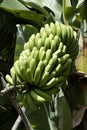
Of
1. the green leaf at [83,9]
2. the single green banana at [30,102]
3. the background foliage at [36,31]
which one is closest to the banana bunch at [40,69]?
the single green banana at [30,102]

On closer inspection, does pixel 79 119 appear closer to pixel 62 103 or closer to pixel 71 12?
pixel 62 103

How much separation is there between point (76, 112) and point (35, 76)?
35 cm

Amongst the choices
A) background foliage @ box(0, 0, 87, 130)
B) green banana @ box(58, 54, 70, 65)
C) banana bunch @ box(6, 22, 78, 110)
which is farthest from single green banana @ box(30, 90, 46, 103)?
background foliage @ box(0, 0, 87, 130)

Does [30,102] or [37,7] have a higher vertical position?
[37,7]

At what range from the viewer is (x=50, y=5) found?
5.12 ft

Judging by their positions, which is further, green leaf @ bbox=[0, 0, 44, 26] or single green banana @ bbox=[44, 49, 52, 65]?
green leaf @ bbox=[0, 0, 44, 26]

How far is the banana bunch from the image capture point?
39.8 inches

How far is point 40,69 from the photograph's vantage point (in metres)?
1.01

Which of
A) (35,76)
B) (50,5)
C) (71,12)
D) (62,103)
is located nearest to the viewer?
(35,76)

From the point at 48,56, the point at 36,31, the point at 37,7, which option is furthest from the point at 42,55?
the point at 37,7

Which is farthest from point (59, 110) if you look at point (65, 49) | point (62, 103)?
point (65, 49)

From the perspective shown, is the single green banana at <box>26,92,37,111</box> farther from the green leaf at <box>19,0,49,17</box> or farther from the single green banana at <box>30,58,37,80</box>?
the green leaf at <box>19,0,49,17</box>

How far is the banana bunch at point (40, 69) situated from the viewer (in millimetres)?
1011

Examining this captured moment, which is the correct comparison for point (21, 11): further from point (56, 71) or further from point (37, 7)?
point (56, 71)
